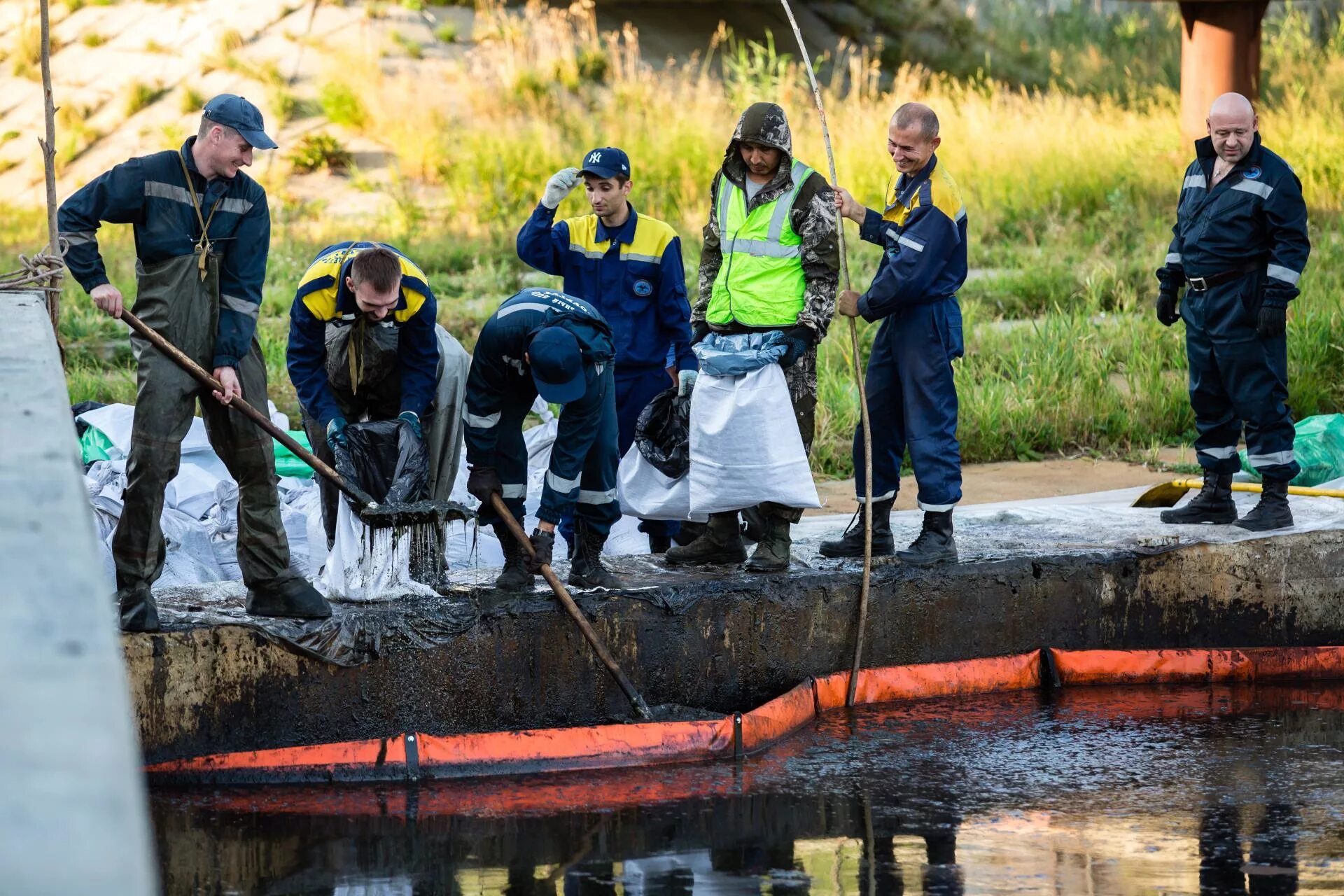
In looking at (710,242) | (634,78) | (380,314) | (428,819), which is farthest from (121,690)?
(634,78)

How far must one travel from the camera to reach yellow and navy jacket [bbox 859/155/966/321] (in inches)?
207

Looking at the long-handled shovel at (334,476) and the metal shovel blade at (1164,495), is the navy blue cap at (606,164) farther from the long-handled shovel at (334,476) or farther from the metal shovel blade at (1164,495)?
the metal shovel blade at (1164,495)

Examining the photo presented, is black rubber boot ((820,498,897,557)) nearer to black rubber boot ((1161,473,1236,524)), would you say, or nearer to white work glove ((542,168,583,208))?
black rubber boot ((1161,473,1236,524))

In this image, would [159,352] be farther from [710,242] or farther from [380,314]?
[710,242]

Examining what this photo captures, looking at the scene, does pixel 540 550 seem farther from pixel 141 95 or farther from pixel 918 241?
pixel 141 95

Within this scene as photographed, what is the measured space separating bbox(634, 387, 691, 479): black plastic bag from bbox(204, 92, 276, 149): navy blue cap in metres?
1.75

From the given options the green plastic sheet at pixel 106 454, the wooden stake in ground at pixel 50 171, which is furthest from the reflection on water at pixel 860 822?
the green plastic sheet at pixel 106 454

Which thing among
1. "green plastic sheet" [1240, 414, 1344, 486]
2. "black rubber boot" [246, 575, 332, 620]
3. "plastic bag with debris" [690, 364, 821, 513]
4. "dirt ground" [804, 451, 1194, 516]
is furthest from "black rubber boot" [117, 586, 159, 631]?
"green plastic sheet" [1240, 414, 1344, 486]

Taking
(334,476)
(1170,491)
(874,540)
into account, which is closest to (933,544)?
(874,540)

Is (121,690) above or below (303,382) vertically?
below

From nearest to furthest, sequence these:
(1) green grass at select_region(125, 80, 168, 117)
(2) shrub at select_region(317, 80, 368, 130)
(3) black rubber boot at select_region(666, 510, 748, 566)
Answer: (3) black rubber boot at select_region(666, 510, 748, 566), (2) shrub at select_region(317, 80, 368, 130), (1) green grass at select_region(125, 80, 168, 117)

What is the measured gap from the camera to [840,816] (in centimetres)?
456

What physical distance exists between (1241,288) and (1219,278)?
3.6 inches

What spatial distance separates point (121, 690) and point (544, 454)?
5222mm
